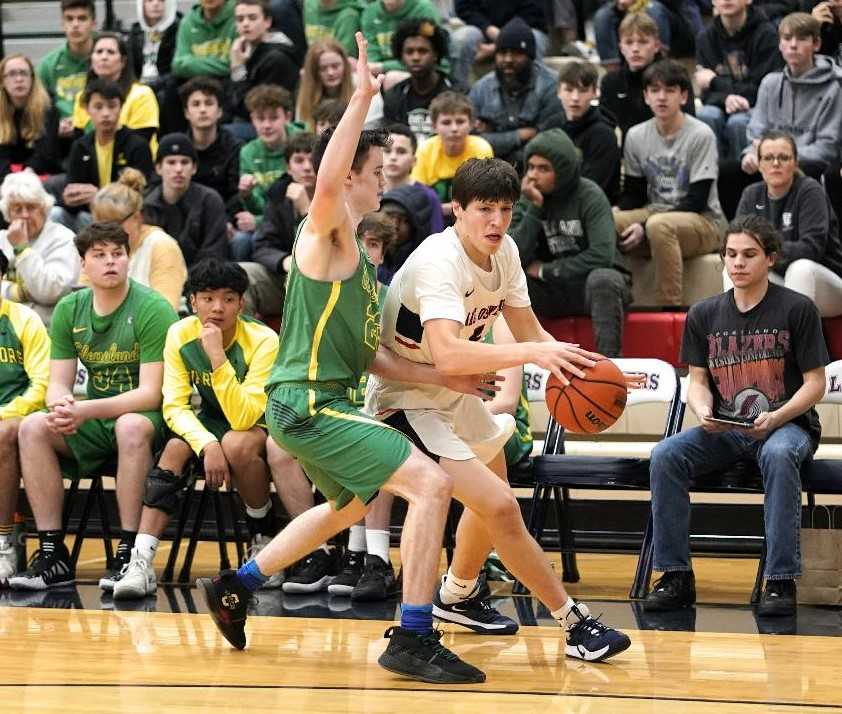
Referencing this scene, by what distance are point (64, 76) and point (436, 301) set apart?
6818 millimetres

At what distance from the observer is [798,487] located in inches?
221

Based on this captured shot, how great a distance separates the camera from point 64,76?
10.5 metres

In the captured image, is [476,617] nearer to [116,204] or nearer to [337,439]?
[337,439]

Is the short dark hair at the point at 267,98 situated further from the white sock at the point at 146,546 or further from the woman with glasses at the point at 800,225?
the white sock at the point at 146,546

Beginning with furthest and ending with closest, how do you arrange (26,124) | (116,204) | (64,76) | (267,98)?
(64,76), (26,124), (267,98), (116,204)

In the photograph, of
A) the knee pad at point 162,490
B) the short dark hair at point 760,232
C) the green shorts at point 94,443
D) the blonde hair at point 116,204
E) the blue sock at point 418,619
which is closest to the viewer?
the blue sock at point 418,619

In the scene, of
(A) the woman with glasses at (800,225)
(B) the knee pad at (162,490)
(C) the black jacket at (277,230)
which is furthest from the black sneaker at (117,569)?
(A) the woman with glasses at (800,225)

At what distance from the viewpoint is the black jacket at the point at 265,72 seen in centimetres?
1007

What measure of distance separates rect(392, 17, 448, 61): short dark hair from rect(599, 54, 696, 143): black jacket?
1096 mm

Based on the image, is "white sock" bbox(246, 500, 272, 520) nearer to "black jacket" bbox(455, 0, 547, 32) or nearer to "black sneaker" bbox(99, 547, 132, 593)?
"black sneaker" bbox(99, 547, 132, 593)

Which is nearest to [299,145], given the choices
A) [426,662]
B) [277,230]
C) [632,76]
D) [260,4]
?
[277,230]

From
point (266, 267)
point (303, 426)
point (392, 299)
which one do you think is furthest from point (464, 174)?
point (266, 267)

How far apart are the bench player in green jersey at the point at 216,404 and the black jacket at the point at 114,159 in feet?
9.95

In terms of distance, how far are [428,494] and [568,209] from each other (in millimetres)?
3711
